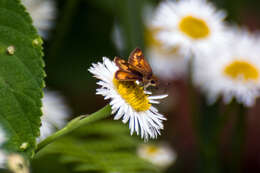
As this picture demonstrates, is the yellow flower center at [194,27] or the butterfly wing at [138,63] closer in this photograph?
the butterfly wing at [138,63]

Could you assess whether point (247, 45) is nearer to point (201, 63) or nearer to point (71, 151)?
point (201, 63)

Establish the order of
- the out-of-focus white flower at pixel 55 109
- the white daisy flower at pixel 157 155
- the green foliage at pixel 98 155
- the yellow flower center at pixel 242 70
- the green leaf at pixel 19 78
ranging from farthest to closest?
the yellow flower center at pixel 242 70, the white daisy flower at pixel 157 155, the out-of-focus white flower at pixel 55 109, the green foliage at pixel 98 155, the green leaf at pixel 19 78

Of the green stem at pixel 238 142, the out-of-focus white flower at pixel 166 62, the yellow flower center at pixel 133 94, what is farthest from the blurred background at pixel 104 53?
the yellow flower center at pixel 133 94

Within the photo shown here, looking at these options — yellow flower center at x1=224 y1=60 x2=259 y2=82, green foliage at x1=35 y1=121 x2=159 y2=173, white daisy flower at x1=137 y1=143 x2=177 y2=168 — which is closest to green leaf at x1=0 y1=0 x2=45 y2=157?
green foliage at x1=35 y1=121 x2=159 y2=173

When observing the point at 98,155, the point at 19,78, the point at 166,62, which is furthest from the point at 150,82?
the point at 166,62

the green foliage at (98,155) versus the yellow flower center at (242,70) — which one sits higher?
the yellow flower center at (242,70)

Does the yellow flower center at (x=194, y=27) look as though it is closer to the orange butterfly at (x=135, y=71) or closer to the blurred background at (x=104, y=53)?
the blurred background at (x=104, y=53)

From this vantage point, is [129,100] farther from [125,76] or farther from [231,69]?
[231,69]

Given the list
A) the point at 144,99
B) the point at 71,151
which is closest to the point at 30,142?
the point at 144,99
